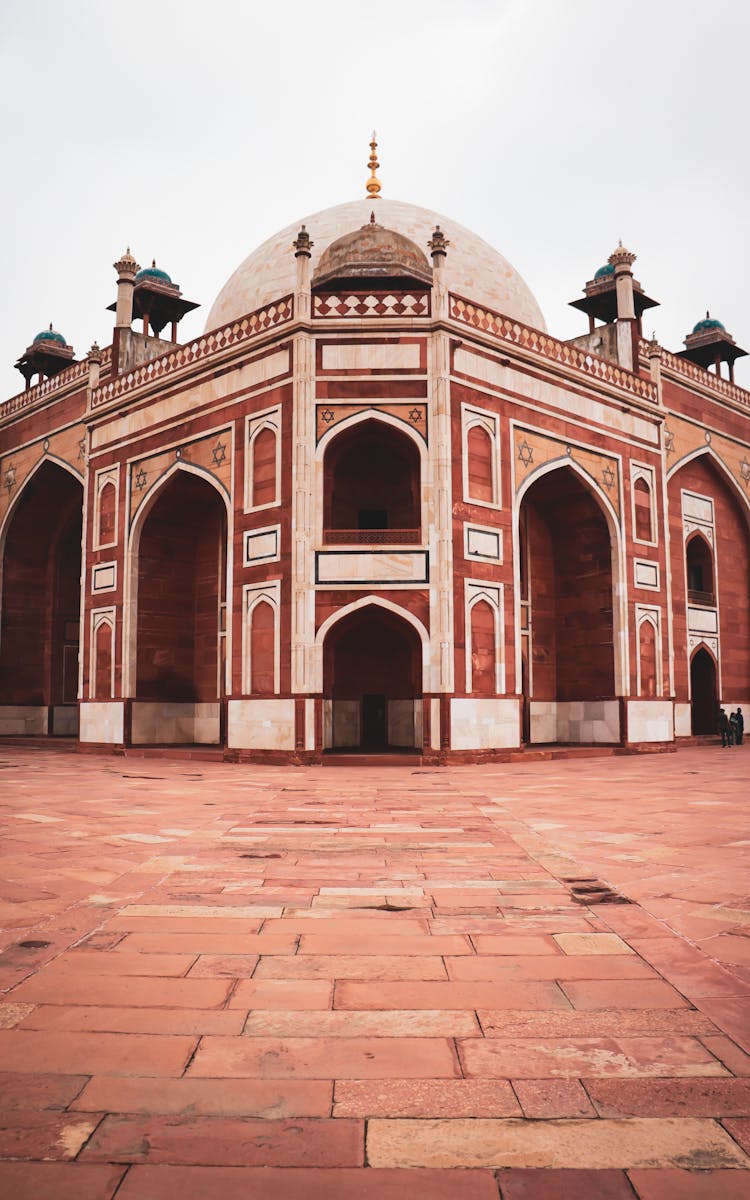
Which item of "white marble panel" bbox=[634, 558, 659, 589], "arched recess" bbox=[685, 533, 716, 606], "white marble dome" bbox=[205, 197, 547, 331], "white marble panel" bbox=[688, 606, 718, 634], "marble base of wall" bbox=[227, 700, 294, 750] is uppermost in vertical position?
"white marble dome" bbox=[205, 197, 547, 331]

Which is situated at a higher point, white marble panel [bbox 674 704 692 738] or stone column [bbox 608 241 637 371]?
stone column [bbox 608 241 637 371]

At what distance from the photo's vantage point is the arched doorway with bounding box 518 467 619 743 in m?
18.4

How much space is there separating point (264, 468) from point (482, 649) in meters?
4.83

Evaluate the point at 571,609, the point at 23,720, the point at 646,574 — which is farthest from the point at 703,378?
the point at 23,720

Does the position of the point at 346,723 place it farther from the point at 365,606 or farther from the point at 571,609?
the point at 571,609

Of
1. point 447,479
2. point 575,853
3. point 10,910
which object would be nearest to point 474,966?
point 10,910

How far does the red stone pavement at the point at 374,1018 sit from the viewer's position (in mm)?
1828

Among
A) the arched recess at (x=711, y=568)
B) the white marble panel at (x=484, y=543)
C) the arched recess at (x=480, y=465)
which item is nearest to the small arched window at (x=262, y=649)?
the white marble panel at (x=484, y=543)

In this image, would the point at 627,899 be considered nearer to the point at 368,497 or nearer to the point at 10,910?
the point at 10,910

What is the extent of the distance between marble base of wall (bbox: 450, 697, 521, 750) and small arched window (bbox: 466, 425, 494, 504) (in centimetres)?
345

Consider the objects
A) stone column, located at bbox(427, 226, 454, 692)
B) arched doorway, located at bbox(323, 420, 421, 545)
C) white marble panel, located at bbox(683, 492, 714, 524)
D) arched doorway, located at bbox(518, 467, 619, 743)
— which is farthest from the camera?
white marble panel, located at bbox(683, 492, 714, 524)

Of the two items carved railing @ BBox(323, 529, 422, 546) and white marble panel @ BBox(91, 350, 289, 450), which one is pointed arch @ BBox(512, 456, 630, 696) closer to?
carved railing @ BBox(323, 529, 422, 546)

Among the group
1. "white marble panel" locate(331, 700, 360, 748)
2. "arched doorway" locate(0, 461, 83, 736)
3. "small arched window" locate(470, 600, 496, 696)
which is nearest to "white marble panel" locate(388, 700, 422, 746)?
"white marble panel" locate(331, 700, 360, 748)

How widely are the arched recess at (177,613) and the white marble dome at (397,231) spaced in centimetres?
502
